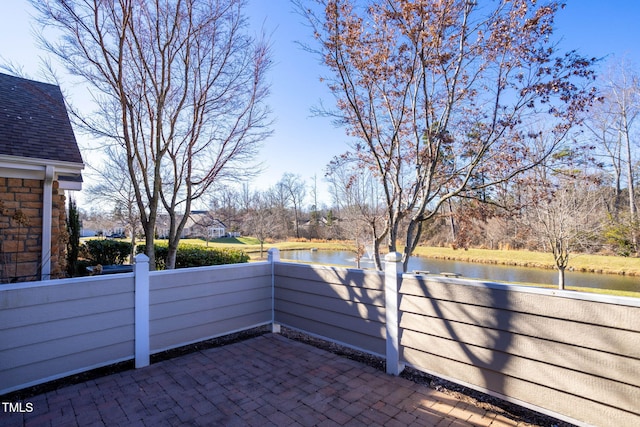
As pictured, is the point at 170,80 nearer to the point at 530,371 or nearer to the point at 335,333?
the point at 335,333

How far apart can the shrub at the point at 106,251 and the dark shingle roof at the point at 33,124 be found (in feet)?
16.5

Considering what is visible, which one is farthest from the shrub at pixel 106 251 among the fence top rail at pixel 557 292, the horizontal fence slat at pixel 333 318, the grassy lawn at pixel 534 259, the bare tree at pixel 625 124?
the bare tree at pixel 625 124

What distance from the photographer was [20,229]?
4.22 m

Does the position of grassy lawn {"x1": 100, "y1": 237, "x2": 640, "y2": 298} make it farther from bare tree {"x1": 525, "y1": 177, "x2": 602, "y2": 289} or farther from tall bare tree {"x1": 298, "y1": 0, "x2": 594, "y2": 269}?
→ tall bare tree {"x1": 298, "y1": 0, "x2": 594, "y2": 269}

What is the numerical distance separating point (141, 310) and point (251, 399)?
1552 mm

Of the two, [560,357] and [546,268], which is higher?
[560,357]

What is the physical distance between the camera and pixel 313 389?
2.94m

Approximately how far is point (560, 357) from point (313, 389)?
1.96m

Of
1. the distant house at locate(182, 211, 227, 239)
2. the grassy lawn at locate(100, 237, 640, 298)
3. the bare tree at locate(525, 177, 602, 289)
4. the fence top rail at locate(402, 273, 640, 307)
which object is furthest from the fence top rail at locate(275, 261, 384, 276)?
the grassy lawn at locate(100, 237, 640, 298)

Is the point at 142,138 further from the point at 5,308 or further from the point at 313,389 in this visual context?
the point at 313,389

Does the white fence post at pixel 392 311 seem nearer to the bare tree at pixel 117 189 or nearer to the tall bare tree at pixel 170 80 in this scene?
the tall bare tree at pixel 170 80

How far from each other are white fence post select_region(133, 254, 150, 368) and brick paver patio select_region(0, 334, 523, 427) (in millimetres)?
157

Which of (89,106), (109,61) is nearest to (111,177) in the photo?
(89,106)

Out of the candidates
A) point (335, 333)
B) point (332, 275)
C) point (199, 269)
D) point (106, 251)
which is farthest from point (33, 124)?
point (106, 251)
